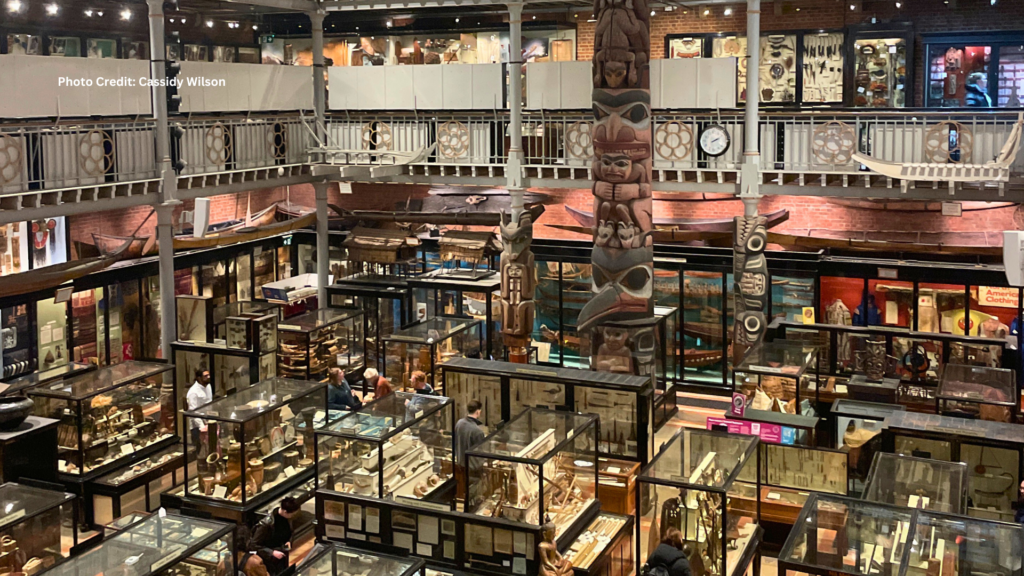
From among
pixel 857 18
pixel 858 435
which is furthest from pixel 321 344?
pixel 857 18

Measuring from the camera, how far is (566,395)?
39.7 feet

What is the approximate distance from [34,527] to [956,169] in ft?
41.1

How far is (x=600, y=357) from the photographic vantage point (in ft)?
47.9

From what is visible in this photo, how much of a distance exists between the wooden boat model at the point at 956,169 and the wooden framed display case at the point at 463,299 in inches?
255

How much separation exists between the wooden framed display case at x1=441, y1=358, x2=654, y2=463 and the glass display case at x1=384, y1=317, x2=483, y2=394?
2.24m

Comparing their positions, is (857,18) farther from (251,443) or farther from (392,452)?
(251,443)

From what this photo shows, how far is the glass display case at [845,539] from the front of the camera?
7332mm

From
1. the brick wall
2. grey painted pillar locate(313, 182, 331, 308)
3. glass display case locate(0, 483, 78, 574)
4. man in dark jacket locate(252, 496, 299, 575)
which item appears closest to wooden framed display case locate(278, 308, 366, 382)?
grey painted pillar locate(313, 182, 331, 308)

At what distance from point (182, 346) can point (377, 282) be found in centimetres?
499

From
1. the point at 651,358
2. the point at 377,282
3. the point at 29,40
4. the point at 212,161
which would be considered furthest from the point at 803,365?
the point at 29,40

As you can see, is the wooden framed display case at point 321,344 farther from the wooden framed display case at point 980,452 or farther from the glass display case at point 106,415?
the wooden framed display case at point 980,452

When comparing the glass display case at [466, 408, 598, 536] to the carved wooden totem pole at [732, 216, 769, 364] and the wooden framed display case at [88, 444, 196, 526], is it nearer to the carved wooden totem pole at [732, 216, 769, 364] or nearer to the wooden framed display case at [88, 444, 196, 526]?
the wooden framed display case at [88, 444, 196, 526]

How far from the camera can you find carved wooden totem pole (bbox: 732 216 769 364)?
51.9ft

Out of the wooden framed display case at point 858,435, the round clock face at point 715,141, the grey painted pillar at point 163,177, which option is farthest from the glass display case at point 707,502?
the grey painted pillar at point 163,177
